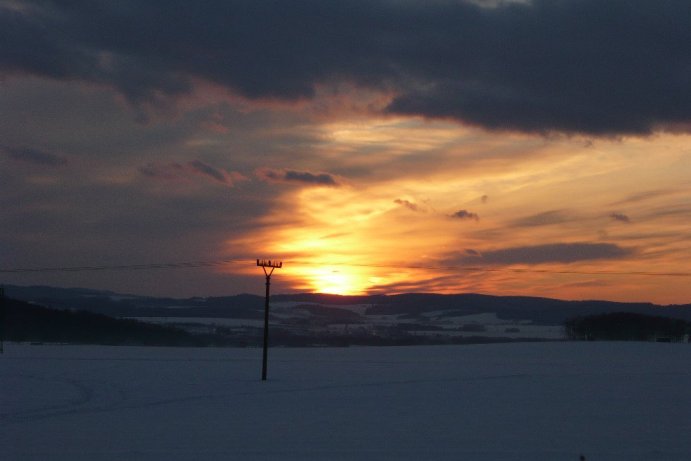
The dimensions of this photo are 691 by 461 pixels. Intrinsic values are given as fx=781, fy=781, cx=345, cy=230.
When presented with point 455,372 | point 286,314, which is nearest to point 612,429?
point 455,372

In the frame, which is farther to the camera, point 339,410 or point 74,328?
point 74,328

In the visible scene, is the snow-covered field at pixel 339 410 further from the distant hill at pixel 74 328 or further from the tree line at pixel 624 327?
the tree line at pixel 624 327

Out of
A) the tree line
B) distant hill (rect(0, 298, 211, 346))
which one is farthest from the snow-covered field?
the tree line

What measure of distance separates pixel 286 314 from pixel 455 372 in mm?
113286

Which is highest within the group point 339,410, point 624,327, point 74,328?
point 624,327

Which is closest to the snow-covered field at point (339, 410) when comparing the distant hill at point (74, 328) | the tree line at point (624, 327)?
the distant hill at point (74, 328)

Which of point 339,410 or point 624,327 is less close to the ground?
point 624,327

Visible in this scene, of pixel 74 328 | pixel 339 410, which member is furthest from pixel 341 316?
pixel 339 410

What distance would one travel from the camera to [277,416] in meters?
26.2

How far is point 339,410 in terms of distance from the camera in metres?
27.9

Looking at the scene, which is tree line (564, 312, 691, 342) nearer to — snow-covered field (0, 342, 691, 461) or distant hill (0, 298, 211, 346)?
snow-covered field (0, 342, 691, 461)

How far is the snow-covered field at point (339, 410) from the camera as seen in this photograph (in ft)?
64.2

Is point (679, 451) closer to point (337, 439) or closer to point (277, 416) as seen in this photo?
point (337, 439)

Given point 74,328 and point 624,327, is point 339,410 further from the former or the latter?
point 74,328
